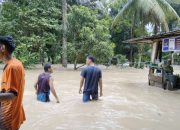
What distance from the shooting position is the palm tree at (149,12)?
91.9 ft

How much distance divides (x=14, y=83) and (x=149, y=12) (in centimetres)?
2608

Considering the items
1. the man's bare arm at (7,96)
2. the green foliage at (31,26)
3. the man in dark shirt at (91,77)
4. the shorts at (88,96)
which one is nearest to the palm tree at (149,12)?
the green foliage at (31,26)

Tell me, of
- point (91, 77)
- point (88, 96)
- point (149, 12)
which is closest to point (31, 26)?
point (149, 12)

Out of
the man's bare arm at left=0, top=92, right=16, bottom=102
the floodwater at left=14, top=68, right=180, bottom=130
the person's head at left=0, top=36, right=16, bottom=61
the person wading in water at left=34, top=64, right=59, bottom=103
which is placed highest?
the person's head at left=0, top=36, right=16, bottom=61

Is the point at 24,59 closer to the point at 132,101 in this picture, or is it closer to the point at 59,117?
the point at 132,101

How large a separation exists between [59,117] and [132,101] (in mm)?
3699

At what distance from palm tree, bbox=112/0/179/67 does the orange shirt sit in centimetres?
2525

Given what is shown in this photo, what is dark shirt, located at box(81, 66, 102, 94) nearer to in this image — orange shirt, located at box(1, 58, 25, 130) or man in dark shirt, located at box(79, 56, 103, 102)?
man in dark shirt, located at box(79, 56, 103, 102)

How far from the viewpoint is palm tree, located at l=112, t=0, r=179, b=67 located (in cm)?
2800

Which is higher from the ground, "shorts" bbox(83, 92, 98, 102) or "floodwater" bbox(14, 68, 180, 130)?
"shorts" bbox(83, 92, 98, 102)

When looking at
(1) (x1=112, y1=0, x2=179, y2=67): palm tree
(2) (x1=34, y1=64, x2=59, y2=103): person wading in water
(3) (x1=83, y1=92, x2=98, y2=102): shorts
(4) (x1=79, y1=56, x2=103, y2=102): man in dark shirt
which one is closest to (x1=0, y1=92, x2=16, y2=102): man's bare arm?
(2) (x1=34, y1=64, x2=59, y2=103): person wading in water

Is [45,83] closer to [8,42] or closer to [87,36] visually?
[8,42]

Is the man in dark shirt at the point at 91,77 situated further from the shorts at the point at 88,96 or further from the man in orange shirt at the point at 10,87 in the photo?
the man in orange shirt at the point at 10,87

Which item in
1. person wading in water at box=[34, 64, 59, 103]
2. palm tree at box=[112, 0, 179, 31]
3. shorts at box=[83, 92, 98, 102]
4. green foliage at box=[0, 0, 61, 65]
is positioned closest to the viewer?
person wading in water at box=[34, 64, 59, 103]
